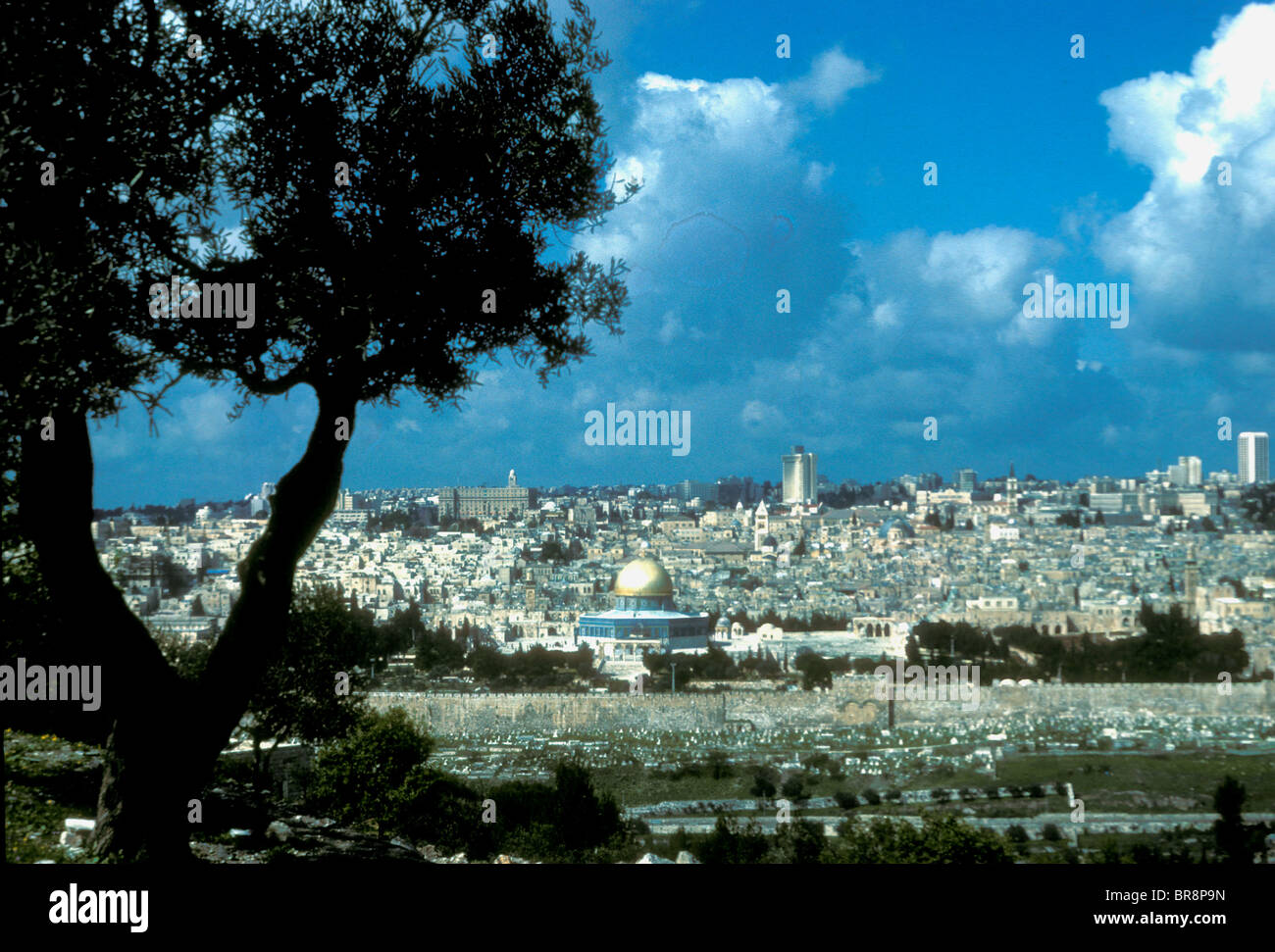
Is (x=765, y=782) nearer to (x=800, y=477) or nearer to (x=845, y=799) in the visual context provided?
(x=845, y=799)

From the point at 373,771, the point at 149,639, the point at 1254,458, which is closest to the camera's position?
the point at 149,639

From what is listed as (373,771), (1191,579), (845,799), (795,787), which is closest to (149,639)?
(373,771)

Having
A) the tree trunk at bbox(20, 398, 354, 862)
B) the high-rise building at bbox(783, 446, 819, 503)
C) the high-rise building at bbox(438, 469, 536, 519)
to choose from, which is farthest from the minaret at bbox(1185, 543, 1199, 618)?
the tree trunk at bbox(20, 398, 354, 862)

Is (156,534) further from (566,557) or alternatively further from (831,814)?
(831,814)

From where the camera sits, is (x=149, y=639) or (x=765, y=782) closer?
(x=149, y=639)

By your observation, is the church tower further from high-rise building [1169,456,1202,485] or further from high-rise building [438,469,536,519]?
high-rise building [1169,456,1202,485]

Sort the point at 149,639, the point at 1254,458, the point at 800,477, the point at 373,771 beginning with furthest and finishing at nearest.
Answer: the point at 373,771, the point at 800,477, the point at 1254,458, the point at 149,639

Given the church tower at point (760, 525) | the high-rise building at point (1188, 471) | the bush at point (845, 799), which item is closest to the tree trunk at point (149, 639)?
the church tower at point (760, 525)
